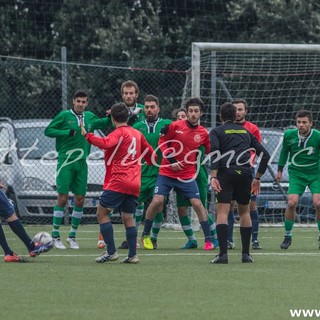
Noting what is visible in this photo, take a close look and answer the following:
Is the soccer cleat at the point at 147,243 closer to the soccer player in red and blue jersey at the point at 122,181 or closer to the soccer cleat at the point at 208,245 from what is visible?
the soccer cleat at the point at 208,245

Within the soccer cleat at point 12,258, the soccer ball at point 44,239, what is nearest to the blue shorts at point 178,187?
the soccer ball at point 44,239

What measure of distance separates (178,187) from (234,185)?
2112mm

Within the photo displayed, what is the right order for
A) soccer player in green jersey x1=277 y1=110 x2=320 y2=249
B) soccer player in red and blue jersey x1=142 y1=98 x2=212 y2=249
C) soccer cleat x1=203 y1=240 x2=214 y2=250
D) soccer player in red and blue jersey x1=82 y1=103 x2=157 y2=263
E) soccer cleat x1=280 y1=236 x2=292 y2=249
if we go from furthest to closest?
soccer player in green jersey x1=277 y1=110 x2=320 y2=249
soccer cleat x1=280 y1=236 x2=292 y2=249
soccer cleat x1=203 y1=240 x2=214 y2=250
soccer player in red and blue jersey x1=142 y1=98 x2=212 y2=249
soccer player in red and blue jersey x1=82 y1=103 x2=157 y2=263

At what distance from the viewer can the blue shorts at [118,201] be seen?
1120cm

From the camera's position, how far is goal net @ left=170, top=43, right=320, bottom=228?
1827 centimetres

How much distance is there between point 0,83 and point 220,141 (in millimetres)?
12411

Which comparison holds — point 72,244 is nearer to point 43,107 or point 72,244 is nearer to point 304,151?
point 304,151

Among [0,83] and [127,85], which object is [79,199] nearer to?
[127,85]

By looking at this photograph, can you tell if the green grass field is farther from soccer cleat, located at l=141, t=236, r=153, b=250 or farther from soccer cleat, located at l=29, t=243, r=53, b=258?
soccer cleat, located at l=141, t=236, r=153, b=250

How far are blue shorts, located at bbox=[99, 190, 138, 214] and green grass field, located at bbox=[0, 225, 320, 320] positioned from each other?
0.60 metres

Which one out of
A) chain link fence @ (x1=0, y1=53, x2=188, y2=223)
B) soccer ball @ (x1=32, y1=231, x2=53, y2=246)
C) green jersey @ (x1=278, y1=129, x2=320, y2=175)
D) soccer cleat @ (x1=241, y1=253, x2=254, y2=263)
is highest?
green jersey @ (x1=278, y1=129, x2=320, y2=175)

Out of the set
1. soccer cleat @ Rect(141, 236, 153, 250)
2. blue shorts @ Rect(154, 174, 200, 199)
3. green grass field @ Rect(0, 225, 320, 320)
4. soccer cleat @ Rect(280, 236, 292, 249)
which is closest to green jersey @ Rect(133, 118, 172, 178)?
blue shorts @ Rect(154, 174, 200, 199)

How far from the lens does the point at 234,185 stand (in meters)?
11.3

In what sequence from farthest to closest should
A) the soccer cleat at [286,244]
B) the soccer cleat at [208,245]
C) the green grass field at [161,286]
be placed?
the soccer cleat at [286,244]
the soccer cleat at [208,245]
the green grass field at [161,286]
